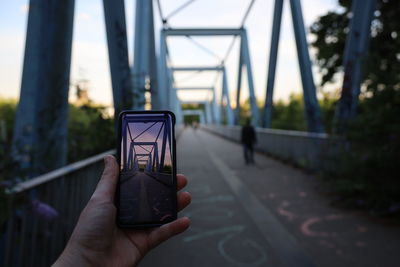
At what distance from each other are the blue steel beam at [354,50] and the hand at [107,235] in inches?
227

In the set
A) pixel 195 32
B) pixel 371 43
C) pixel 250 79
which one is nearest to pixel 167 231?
pixel 371 43

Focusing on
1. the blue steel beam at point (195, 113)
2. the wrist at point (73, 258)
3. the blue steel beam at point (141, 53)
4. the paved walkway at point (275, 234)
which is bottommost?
the paved walkway at point (275, 234)

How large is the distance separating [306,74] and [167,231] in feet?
29.2

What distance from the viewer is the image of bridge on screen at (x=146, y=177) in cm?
117

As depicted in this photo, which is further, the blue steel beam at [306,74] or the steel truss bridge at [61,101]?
the blue steel beam at [306,74]

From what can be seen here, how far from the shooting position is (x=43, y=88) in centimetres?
299

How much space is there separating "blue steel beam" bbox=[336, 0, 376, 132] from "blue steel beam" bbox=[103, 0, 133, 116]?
166 inches

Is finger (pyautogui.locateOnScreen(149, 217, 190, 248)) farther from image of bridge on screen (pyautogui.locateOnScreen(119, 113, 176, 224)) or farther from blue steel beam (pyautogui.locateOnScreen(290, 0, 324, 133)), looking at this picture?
blue steel beam (pyautogui.locateOnScreen(290, 0, 324, 133))

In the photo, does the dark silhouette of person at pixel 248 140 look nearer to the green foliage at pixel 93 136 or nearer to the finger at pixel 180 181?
the green foliage at pixel 93 136

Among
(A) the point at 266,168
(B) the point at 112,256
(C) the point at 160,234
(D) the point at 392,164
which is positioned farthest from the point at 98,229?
(A) the point at 266,168

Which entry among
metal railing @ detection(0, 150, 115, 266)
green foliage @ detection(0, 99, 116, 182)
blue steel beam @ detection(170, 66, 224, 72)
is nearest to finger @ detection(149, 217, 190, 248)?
metal railing @ detection(0, 150, 115, 266)

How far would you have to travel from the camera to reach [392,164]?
4160mm

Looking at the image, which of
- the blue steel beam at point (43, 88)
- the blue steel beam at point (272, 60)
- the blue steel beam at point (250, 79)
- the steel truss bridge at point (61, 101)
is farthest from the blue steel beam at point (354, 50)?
the blue steel beam at point (250, 79)

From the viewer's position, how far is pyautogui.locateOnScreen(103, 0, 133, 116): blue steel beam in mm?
4602
